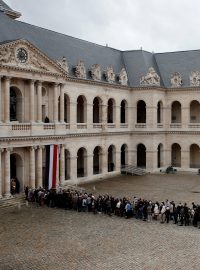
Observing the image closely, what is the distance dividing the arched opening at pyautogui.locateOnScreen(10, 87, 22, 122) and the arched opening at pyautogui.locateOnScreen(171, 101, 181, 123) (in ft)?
92.1

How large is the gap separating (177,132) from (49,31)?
2274cm

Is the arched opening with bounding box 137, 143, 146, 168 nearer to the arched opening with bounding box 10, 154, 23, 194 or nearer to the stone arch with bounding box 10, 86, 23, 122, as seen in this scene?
the stone arch with bounding box 10, 86, 23, 122

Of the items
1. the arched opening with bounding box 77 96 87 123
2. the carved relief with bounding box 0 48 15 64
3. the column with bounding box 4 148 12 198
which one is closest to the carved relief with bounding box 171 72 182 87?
the arched opening with bounding box 77 96 87 123

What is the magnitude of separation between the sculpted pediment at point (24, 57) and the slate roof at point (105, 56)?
490 cm

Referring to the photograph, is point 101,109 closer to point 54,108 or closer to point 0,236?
point 54,108

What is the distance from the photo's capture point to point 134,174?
5416 centimetres

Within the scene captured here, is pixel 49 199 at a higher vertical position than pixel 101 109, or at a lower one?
lower

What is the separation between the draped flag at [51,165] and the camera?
3856 cm

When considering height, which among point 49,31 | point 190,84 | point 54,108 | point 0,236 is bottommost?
point 0,236

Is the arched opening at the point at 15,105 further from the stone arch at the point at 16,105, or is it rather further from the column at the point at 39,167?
the column at the point at 39,167

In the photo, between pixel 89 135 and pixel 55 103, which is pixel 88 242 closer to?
pixel 55 103

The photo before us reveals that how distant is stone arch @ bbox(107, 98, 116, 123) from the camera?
2138 inches

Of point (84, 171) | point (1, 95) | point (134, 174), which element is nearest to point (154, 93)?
point (134, 174)

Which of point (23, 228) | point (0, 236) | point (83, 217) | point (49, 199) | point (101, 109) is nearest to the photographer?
point (0, 236)
